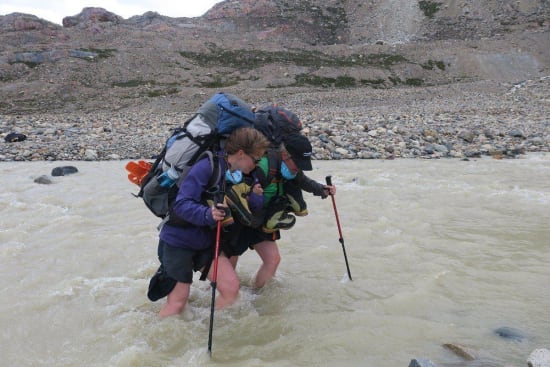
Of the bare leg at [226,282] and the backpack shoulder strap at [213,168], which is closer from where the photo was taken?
the backpack shoulder strap at [213,168]

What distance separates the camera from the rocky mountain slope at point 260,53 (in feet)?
137

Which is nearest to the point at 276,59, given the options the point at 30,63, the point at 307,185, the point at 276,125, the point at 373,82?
the point at 373,82

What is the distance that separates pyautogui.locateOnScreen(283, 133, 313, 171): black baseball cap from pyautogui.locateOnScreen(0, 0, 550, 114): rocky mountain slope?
94.7 ft

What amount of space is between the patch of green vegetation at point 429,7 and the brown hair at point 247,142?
291ft

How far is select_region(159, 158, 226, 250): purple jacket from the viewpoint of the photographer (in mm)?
4430

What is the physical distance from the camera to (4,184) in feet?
41.5

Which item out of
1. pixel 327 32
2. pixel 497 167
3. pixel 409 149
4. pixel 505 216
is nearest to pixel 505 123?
pixel 409 149

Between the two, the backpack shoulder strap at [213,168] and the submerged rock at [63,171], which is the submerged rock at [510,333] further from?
the submerged rock at [63,171]

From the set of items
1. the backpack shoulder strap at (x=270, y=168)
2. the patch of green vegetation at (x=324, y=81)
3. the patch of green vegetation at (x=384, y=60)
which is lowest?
the patch of green vegetation at (x=324, y=81)

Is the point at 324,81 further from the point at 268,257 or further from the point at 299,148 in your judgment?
the point at 299,148

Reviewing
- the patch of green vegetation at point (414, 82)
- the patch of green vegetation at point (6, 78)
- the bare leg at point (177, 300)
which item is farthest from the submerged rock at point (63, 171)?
the patch of green vegetation at point (414, 82)

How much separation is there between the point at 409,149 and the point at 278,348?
1336 centimetres

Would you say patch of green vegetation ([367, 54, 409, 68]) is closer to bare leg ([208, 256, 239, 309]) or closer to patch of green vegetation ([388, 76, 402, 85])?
patch of green vegetation ([388, 76, 402, 85])

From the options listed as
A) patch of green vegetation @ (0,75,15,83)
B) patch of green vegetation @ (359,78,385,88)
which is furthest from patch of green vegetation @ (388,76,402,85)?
patch of green vegetation @ (0,75,15,83)
